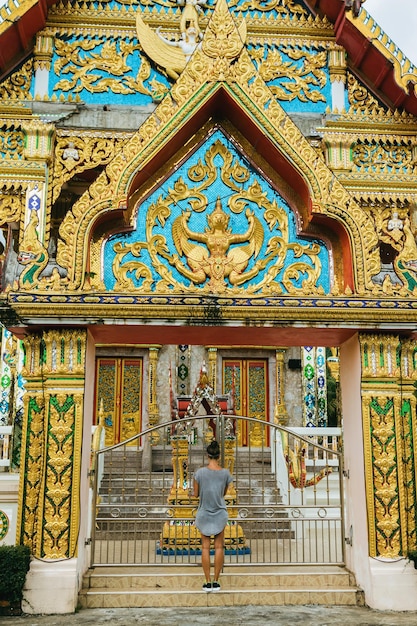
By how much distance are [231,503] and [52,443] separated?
12.6 feet

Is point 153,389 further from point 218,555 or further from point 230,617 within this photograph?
point 230,617

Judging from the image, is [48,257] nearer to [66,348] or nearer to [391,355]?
[66,348]

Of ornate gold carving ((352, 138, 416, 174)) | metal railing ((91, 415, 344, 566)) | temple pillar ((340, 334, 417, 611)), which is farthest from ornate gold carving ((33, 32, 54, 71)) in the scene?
temple pillar ((340, 334, 417, 611))

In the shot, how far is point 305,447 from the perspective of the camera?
40.1ft

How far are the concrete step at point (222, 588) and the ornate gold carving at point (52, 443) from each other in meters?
0.63

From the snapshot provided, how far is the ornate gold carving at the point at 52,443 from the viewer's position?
633cm

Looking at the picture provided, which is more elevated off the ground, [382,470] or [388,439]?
[388,439]

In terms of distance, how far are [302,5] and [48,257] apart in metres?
6.75

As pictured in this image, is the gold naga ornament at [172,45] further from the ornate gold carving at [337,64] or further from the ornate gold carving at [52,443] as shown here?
the ornate gold carving at [52,443]

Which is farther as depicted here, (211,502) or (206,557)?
(211,502)

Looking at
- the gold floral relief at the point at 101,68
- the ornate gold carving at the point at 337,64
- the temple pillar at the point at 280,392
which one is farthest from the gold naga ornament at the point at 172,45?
the temple pillar at the point at 280,392

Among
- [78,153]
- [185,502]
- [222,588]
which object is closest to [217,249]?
[78,153]

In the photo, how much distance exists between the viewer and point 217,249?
7.05 meters

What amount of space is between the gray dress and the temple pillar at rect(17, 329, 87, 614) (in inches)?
46.0
